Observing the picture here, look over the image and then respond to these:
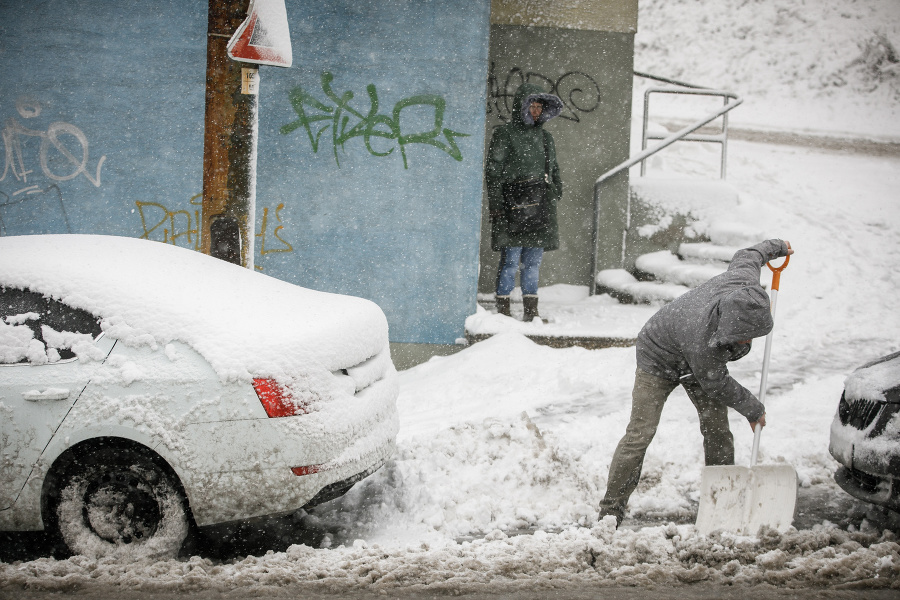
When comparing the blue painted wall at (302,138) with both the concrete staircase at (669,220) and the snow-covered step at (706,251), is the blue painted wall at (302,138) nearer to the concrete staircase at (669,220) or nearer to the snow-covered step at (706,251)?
the concrete staircase at (669,220)

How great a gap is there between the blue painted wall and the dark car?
13.8 feet

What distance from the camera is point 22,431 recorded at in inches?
132

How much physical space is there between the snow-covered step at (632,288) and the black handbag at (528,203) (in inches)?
71.8

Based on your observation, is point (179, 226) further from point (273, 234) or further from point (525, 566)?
point (525, 566)

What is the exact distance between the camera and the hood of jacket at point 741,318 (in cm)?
349

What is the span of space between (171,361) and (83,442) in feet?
1.75

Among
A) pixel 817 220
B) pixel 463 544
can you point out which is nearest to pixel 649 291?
pixel 817 220

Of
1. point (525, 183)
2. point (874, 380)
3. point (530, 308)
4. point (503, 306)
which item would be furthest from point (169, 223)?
point (874, 380)

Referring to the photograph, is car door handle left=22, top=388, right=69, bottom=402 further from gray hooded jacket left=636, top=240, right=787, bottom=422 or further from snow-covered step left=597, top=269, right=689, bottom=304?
snow-covered step left=597, top=269, right=689, bottom=304

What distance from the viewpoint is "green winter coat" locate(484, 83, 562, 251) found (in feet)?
24.7

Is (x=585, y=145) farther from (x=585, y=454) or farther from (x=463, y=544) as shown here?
(x=463, y=544)

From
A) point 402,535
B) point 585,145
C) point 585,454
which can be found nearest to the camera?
point 402,535

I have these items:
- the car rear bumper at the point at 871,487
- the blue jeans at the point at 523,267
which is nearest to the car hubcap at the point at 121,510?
the car rear bumper at the point at 871,487

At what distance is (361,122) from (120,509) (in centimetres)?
493
